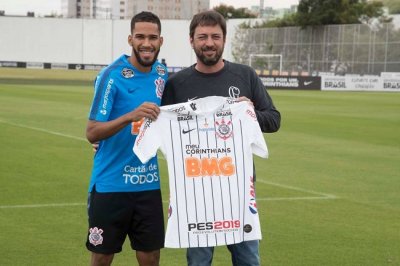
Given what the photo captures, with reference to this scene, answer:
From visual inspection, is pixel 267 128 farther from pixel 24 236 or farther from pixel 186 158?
pixel 24 236

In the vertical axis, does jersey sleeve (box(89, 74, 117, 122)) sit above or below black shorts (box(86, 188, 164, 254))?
above

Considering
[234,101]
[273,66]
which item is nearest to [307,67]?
[273,66]

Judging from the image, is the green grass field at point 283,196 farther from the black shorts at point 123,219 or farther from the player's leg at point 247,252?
the player's leg at point 247,252

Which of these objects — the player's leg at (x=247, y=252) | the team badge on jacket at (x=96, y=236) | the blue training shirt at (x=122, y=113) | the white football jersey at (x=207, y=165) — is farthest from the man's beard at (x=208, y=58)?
the team badge on jacket at (x=96, y=236)

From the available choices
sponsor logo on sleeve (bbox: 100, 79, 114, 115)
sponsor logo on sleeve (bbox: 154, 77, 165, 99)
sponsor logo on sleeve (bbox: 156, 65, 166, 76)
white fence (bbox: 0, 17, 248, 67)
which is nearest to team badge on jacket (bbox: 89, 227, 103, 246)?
sponsor logo on sleeve (bbox: 100, 79, 114, 115)

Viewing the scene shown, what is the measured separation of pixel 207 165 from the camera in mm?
5930

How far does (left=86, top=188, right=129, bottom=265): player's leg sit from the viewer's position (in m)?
6.23

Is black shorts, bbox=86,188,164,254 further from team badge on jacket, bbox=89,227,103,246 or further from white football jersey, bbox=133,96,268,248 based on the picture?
white football jersey, bbox=133,96,268,248

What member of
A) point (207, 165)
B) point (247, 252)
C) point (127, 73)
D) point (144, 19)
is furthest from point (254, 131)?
point (144, 19)

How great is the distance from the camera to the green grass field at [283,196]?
8859 millimetres

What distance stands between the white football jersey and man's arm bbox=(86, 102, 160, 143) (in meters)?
0.11

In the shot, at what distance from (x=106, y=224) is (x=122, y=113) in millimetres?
815

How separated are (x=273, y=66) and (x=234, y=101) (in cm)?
8678

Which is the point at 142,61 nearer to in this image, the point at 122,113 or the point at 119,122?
the point at 122,113
